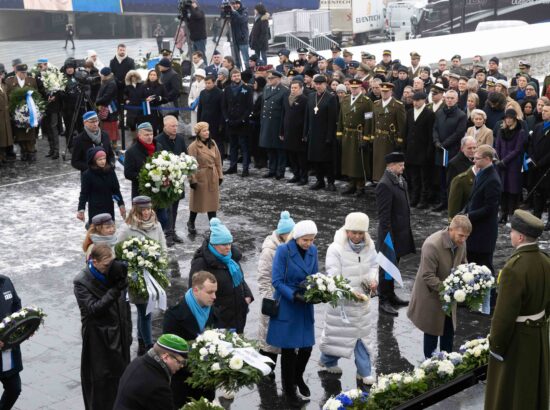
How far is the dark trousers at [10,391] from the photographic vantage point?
26.8 feet

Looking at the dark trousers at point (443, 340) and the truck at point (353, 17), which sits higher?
the truck at point (353, 17)

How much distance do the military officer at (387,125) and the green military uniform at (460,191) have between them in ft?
15.0

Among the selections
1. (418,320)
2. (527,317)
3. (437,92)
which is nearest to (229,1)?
(437,92)

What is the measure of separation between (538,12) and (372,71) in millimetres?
23470

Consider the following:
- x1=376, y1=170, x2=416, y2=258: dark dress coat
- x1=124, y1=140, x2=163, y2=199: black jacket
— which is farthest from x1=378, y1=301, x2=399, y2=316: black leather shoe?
x1=124, y1=140, x2=163, y2=199: black jacket

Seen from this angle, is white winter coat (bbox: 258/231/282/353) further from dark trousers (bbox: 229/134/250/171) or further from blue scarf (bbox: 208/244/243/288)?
dark trousers (bbox: 229/134/250/171)

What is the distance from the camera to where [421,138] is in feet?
51.4

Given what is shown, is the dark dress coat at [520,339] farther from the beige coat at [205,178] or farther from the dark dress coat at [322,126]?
the dark dress coat at [322,126]

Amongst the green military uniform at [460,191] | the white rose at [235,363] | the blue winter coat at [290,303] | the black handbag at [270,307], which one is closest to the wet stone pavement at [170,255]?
the blue winter coat at [290,303]

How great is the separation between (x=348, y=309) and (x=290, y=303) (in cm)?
76

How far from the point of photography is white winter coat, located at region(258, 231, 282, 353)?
29.1 feet

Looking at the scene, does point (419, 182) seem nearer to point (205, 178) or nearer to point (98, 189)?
point (205, 178)

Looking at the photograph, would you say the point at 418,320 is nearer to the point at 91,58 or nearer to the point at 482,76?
the point at 482,76

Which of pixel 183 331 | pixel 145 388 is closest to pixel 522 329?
pixel 183 331
